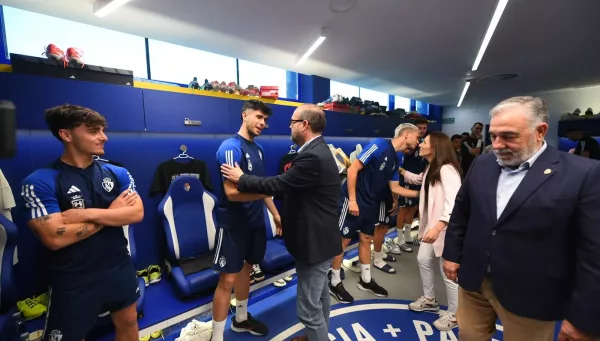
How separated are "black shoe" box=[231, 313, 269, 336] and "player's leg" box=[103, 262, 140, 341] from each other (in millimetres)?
701

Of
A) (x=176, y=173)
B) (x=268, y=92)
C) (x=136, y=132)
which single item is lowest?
(x=176, y=173)

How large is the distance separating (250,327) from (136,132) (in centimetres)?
204

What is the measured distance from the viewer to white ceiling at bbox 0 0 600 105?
2.28m

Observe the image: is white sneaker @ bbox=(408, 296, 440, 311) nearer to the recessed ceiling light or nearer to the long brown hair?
the long brown hair

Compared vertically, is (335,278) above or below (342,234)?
below

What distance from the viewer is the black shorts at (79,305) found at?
119 cm

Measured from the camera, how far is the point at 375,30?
2.83 m

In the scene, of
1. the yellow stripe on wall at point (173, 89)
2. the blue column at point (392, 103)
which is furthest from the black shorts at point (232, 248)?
the blue column at point (392, 103)

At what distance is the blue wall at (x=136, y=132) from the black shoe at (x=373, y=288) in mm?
1825

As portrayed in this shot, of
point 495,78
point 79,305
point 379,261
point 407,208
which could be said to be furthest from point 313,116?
point 495,78

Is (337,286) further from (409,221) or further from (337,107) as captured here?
(337,107)

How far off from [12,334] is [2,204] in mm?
765

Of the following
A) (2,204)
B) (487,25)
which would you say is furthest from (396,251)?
(2,204)

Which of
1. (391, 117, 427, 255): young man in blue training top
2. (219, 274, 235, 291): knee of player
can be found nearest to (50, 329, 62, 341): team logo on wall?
(219, 274, 235, 291): knee of player
